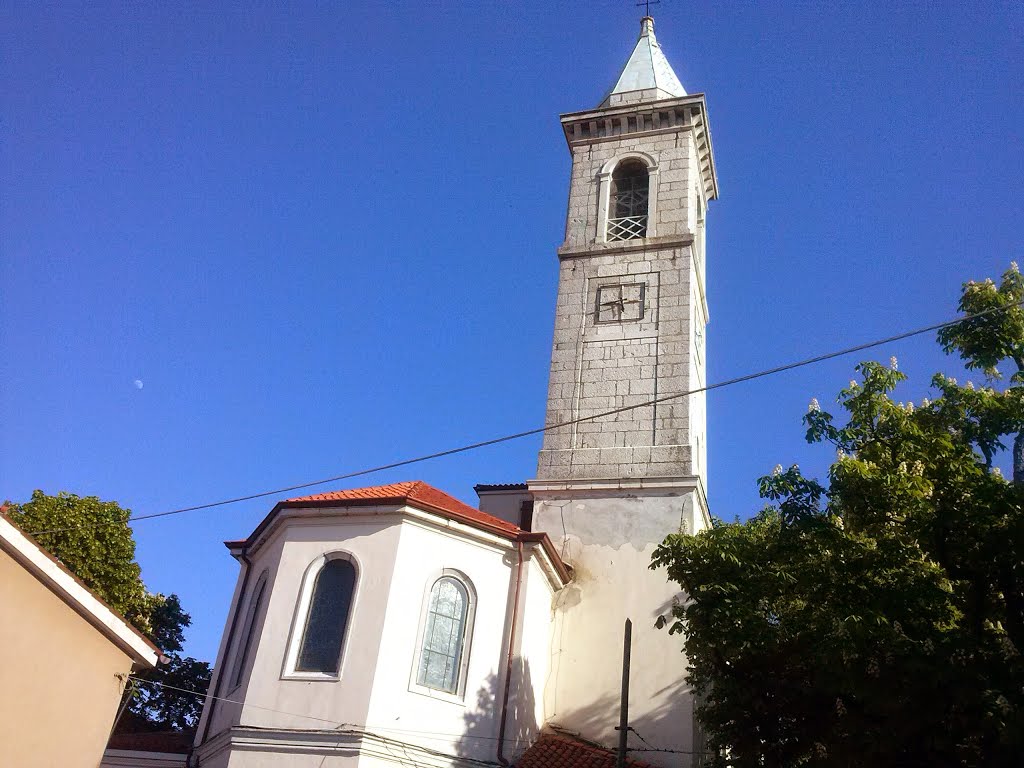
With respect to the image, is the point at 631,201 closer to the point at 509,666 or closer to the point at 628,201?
the point at 628,201

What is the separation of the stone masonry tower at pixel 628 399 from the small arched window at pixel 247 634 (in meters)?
5.58

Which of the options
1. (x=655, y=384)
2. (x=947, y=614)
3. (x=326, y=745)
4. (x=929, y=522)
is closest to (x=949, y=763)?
(x=947, y=614)

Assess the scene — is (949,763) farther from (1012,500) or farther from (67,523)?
(67,523)

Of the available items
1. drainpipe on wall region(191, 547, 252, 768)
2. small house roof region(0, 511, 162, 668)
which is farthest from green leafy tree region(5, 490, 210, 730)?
small house roof region(0, 511, 162, 668)

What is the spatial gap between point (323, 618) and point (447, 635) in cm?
213

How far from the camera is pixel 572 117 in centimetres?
2605

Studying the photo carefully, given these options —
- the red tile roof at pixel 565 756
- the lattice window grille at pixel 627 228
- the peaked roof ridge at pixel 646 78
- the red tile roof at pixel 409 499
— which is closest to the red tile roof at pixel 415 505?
the red tile roof at pixel 409 499

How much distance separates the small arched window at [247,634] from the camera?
17094mm

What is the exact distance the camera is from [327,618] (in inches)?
648

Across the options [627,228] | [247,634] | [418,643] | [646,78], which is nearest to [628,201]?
[627,228]

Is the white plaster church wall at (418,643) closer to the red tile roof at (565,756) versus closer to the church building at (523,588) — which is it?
the church building at (523,588)

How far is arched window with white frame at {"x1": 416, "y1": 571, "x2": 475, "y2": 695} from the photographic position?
16.3 meters

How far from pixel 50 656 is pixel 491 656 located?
7.33 meters

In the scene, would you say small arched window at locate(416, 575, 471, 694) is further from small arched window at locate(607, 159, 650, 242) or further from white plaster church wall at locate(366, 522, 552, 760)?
small arched window at locate(607, 159, 650, 242)
